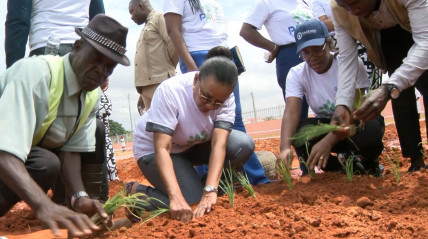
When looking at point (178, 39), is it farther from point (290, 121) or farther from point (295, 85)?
point (290, 121)

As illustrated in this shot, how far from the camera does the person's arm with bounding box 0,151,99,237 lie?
195 centimetres

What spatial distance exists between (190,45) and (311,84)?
1.12 meters

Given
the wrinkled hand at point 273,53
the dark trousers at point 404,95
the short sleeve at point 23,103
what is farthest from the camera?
the wrinkled hand at point 273,53

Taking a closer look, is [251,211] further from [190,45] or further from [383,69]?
[190,45]

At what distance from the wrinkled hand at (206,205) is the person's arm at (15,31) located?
1636 mm

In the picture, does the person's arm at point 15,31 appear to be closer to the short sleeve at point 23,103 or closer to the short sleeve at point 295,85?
the short sleeve at point 23,103

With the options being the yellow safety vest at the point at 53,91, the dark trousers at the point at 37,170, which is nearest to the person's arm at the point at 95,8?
the yellow safety vest at the point at 53,91

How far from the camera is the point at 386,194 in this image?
2.95 metres

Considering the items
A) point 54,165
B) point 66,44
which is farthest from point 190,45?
point 54,165

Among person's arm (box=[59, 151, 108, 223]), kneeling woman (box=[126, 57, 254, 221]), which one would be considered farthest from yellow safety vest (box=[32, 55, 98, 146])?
kneeling woman (box=[126, 57, 254, 221])

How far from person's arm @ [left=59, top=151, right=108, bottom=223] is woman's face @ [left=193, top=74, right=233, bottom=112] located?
33.8 inches

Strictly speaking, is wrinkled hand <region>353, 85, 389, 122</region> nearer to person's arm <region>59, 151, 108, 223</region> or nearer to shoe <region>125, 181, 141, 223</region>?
shoe <region>125, 181, 141, 223</region>

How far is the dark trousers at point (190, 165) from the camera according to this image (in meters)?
3.48

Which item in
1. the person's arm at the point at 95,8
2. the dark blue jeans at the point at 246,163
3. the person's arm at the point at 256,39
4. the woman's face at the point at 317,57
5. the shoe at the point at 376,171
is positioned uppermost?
the person's arm at the point at 95,8
